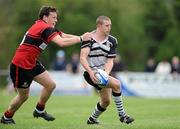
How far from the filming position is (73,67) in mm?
34281

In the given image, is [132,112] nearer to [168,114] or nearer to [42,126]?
[168,114]

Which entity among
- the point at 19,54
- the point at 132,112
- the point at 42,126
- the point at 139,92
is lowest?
the point at 139,92

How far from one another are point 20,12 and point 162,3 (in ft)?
40.9

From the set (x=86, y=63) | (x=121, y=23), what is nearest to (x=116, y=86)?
(x=86, y=63)

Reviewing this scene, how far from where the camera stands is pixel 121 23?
5772 cm

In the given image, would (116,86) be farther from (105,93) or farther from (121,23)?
(121,23)

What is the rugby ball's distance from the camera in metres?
13.9

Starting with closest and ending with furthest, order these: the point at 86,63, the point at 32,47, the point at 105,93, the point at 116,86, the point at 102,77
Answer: the point at 102,77, the point at 86,63, the point at 116,86, the point at 32,47, the point at 105,93

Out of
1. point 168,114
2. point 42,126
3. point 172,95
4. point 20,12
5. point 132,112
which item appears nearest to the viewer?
point 42,126

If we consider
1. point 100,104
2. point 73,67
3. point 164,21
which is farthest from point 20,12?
point 100,104

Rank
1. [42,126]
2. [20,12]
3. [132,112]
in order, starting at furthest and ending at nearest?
[20,12], [132,112], [42,126]

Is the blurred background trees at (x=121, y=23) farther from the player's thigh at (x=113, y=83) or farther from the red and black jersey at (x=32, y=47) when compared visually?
the player's thigh at (x=113, y=83)

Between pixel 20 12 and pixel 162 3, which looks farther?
pixel 162 3

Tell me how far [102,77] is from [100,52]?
655 millimetres
